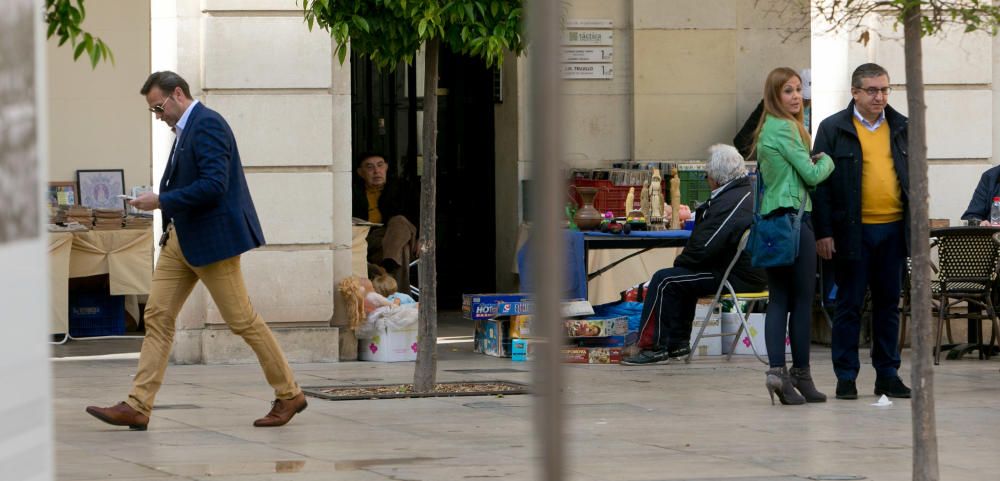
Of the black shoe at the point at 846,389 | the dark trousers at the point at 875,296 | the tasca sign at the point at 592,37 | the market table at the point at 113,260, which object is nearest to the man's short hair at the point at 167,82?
the dark trousers at the point at 875,296

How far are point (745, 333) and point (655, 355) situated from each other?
3.08 feet

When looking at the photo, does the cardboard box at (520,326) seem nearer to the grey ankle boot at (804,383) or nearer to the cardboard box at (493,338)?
the cardboard box at (493,338)

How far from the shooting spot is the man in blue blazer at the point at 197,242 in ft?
27.7

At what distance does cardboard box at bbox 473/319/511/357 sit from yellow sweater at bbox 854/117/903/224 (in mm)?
4017

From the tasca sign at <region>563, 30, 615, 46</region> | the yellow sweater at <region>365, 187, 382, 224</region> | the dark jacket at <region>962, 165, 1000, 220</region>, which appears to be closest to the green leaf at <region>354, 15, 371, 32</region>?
the yellow sweater at <region>365, 187, 382, 224</region>

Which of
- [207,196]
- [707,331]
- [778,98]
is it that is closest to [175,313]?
[207,196]

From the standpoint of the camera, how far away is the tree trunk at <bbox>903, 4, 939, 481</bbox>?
613 centimetres

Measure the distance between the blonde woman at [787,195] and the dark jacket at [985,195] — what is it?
3846 millimetres

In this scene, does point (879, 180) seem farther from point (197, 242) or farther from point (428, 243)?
point (197, 242)

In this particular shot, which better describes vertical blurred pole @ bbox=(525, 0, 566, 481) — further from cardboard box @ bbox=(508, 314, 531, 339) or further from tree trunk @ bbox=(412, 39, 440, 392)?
cardboard box @ bbox=(508, 314, 531, 339)

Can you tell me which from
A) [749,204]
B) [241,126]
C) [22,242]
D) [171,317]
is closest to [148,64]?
[241,126]

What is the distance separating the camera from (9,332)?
3383 mm

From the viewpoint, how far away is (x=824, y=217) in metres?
9.56

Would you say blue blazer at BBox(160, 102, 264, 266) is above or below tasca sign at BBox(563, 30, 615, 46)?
below
